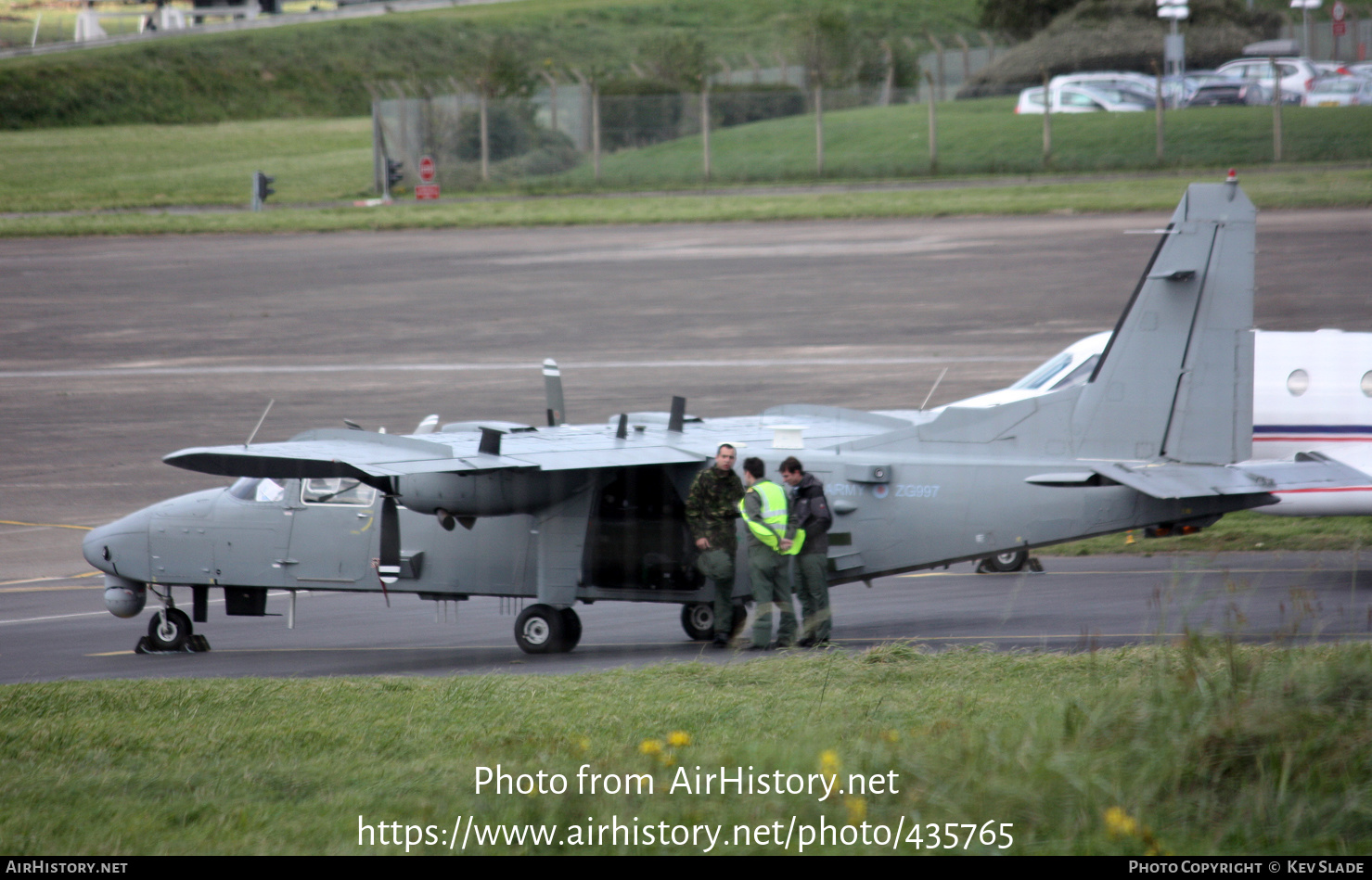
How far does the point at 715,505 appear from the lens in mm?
14125

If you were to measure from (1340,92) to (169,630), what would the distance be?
5547cm

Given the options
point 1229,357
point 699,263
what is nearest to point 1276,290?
point 699,263

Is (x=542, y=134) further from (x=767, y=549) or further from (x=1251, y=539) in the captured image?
(x=767, y=549)

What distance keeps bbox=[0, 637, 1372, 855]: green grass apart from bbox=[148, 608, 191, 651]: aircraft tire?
505 cm

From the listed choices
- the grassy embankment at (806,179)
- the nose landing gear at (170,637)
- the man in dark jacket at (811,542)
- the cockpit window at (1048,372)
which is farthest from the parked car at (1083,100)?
the nose landing gear at (170,637)

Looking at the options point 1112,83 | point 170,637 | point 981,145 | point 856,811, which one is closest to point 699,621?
point 170,637

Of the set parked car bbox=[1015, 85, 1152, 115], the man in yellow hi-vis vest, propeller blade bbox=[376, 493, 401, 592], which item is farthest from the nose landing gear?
parked car bbox=[1015, 85, 1152, 115]

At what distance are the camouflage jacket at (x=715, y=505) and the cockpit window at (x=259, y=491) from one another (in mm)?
5310

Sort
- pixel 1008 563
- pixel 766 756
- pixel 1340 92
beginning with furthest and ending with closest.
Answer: pixel 1340 92
pixel 1008 563
pixel 766 756

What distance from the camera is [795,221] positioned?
150 ft

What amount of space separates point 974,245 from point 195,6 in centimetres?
10738

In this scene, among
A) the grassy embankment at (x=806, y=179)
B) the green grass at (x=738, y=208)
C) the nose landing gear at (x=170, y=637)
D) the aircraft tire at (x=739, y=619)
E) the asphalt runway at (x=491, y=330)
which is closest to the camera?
the aircraft tire at (x=739, y=619)

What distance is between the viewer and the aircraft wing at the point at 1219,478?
13.3 metres

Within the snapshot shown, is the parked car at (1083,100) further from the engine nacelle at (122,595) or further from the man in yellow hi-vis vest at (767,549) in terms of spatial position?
the engine nacelle at (122,595)
